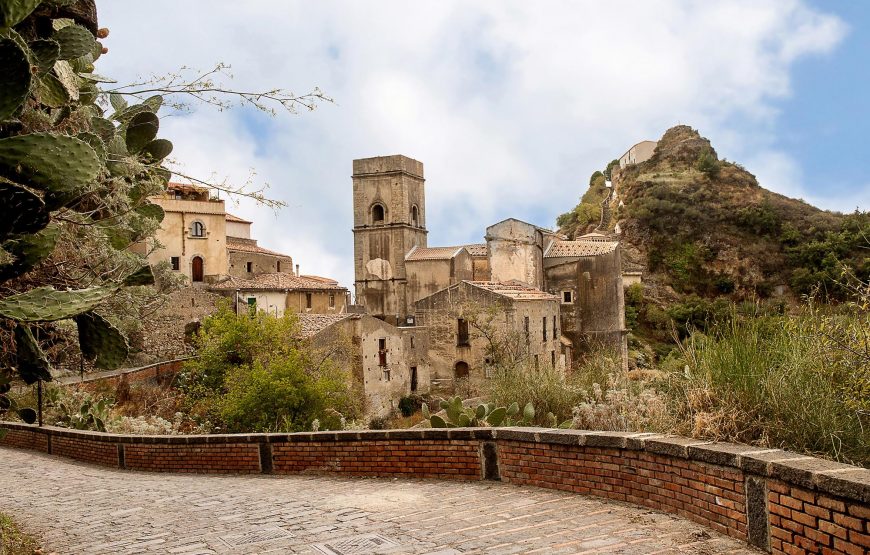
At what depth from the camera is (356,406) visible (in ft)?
83.9

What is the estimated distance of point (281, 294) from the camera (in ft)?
125

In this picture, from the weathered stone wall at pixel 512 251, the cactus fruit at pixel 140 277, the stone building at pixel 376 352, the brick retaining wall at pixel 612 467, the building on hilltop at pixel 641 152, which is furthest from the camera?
the building on hilltop at pixel 641 152

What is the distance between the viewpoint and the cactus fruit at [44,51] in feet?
16.4

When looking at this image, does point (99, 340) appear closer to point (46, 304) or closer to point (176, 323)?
point (46, 304)

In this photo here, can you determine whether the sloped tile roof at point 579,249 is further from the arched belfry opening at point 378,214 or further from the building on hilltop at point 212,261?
the building on hilltop at point 212,261

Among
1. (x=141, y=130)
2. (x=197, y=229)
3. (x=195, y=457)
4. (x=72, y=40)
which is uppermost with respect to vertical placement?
(x=197, y=229)

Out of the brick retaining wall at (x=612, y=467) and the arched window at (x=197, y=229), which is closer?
the brick retaining wall at (x=612, y=467)

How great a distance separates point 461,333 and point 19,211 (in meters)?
27.1

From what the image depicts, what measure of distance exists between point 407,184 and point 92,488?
118ft

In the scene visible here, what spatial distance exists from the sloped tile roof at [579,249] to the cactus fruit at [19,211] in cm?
3456

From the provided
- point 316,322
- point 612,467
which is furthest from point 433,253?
point 612,467

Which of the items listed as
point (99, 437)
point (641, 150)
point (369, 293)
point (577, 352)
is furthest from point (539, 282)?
point (641, 150)

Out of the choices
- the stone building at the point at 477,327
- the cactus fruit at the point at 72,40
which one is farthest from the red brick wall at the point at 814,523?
the stone building at the point at 477,327

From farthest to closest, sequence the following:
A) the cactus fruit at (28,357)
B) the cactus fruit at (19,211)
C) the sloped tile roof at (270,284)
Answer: the sloped tile roof at (270,284) < the cactus fruit at (28,357) < the cactus fruit at (19,211)
